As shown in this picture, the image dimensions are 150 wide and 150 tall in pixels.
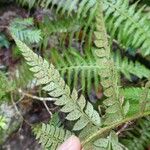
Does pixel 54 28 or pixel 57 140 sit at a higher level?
pixel 57 140

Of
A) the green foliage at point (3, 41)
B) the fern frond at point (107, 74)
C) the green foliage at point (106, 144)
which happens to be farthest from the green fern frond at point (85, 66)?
the green foliage at point (106, 144)

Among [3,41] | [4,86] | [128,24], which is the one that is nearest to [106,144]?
[4,86]

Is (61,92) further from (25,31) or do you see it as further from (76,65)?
(25,31)

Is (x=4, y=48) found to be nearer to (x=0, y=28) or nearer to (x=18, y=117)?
(x=0, y=28)

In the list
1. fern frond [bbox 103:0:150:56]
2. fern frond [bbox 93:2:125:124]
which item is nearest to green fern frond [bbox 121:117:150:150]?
fern frond [bbox 103:0:150:56]

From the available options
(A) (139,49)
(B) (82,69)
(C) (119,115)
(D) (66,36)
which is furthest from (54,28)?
(C) (119,115)

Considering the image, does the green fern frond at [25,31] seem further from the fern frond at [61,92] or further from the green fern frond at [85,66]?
the fern frond at [61,92]

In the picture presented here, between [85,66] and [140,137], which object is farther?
[85,66]
